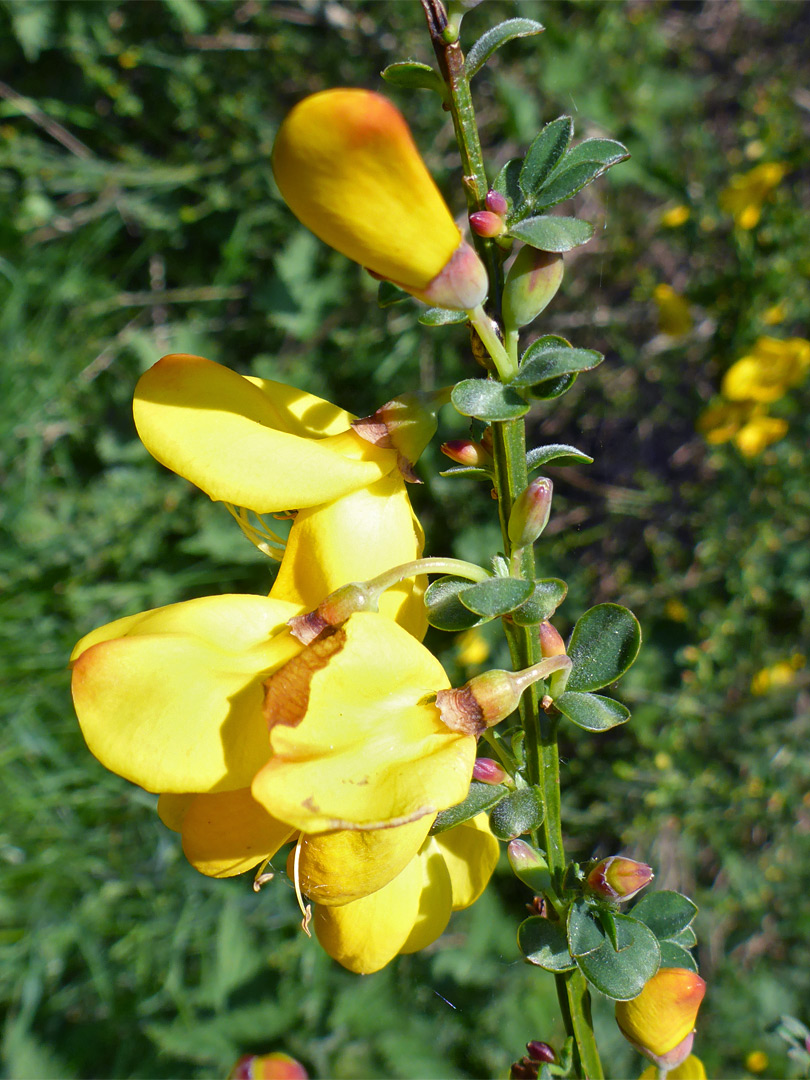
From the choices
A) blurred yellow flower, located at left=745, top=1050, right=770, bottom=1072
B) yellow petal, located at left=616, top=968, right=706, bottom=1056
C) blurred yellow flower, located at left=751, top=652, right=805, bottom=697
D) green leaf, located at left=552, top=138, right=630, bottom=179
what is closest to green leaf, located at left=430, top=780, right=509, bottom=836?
yellow petal, located at left=616, top=968, right=706, bottom=1056

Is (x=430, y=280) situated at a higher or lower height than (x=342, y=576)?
higher

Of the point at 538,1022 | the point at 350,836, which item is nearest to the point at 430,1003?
the point at 538,1022

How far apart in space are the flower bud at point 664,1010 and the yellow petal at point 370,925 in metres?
0.21

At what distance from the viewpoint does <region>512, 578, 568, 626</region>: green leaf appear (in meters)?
0.57

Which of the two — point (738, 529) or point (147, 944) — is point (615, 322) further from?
point (147, 944)

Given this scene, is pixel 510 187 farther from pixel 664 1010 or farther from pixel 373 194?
pixel 664 1010

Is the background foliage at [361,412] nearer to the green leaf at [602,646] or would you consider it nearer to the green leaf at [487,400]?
the green leaf at [602,646]

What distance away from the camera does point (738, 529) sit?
2.15 m

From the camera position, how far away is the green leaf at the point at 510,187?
0.56 m

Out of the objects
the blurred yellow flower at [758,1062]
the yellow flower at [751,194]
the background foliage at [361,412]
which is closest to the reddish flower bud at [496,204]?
the background foliage at [361,412]

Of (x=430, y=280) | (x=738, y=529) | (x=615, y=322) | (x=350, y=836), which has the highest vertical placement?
(x=430, y=280)

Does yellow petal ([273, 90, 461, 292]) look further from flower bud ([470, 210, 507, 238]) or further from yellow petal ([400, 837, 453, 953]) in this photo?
yellow petal ([400, 837, 453, 953])

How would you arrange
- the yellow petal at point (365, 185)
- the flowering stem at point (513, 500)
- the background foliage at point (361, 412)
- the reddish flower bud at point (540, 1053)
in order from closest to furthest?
1. the yellow petal at point (365, 185)
2. the flowering stem at point (513, 500)
3. the reddish flower bud at point (540, 1053)
4. the background foliage at point (361, 412)

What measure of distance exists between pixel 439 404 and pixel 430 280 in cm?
16
